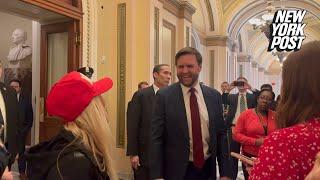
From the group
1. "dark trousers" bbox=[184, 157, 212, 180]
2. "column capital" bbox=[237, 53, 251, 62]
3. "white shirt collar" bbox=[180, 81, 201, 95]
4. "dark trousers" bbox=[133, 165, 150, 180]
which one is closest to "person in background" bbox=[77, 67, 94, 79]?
"dark trousers" bbox=[133, 165, 150, 180]

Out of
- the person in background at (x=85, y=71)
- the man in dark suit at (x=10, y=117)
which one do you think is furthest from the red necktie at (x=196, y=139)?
the man in dark suit at (x=10, y=117)

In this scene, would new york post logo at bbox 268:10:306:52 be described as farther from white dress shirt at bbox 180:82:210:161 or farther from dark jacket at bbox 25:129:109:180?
dark jacket at bbox 25:129:109:180

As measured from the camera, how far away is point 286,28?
45.8ft

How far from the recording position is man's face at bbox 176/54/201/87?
2840 mm

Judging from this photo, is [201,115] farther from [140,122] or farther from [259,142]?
[140,122]

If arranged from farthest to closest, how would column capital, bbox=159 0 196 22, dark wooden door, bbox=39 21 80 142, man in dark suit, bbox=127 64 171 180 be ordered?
column capital, bbox=159 0 196 22 → dark wooden door, bbox=39 21 80 142 → man in dark suit, bbox=127 64 171 180

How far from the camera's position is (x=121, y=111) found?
6.43 meters

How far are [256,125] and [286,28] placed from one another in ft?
35.6

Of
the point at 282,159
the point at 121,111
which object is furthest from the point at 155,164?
the point at 121,111

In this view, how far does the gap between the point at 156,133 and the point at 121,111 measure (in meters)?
3.69

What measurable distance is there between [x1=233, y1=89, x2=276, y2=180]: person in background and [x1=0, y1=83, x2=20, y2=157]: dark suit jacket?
2.45 m

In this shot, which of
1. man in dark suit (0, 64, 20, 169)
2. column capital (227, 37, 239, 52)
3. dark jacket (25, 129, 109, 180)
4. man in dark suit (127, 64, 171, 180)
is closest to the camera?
dark jacket (25, 129, 109, 180)

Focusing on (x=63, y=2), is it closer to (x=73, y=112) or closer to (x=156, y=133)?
(x=156, y=133)

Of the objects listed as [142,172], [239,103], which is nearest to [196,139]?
[142,172]
